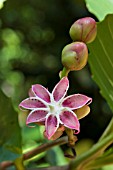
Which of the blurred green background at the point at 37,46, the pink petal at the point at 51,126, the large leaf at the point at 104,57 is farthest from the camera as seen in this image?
the blurred green background at the point at 37,46

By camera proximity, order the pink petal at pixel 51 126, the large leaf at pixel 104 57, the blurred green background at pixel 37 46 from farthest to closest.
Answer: the blurred green background at pixel 37 46, the large leaf at pixel 104 57, the pink petal at pixel 51 126

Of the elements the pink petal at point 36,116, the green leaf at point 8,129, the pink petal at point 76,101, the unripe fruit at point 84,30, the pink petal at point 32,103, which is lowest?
the green leaf at point 8,129

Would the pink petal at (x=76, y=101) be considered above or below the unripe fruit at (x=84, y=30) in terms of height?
below

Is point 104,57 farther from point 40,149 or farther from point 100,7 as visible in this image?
point 40,149

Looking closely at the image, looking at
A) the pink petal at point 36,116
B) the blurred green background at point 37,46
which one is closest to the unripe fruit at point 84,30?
the pink petal at point 36,116

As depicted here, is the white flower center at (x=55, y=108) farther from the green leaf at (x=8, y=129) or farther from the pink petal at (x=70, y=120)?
the green leaf at (x=8, y=129)

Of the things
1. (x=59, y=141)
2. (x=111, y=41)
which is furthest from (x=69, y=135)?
(x=111, y=41)

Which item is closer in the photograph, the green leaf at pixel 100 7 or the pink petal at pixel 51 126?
the pink petal at pixel 51 126
